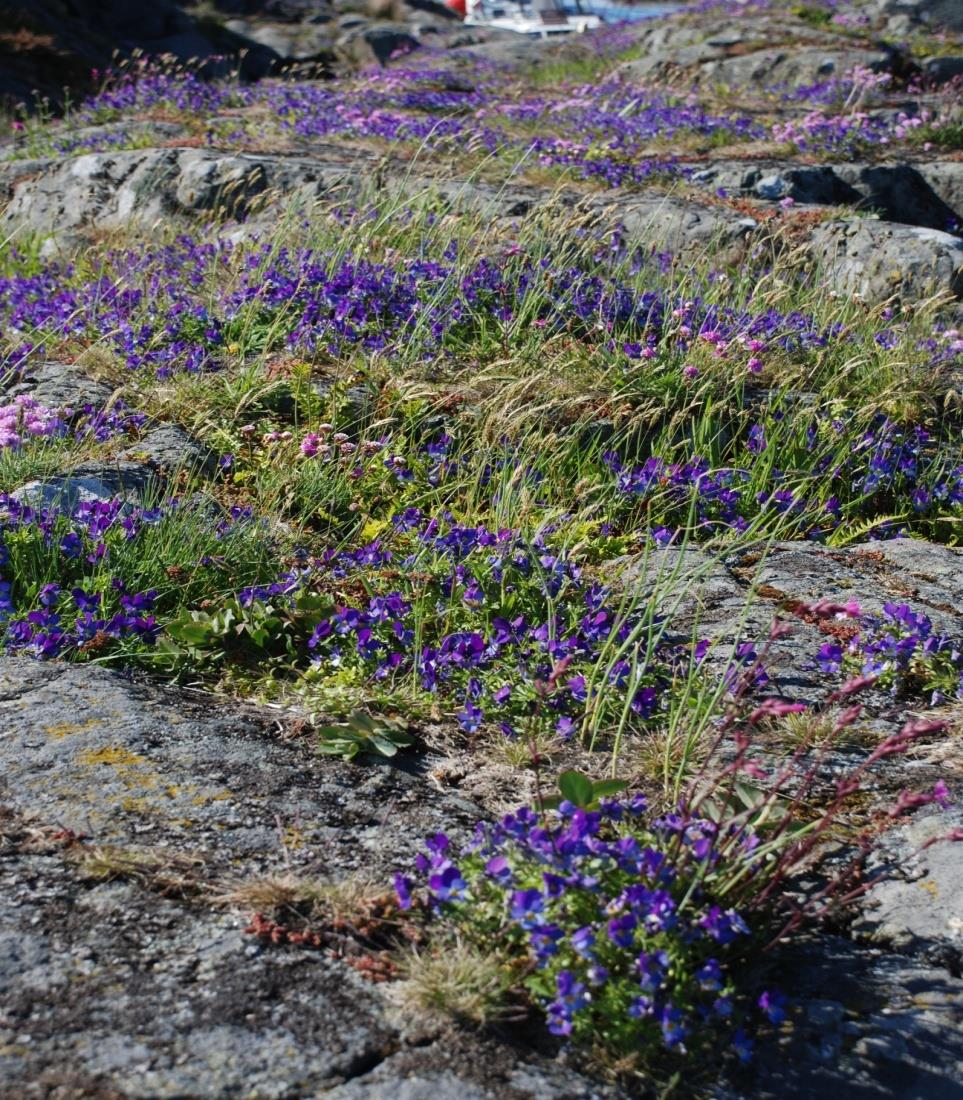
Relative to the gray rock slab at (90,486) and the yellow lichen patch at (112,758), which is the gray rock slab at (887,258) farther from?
the yellow lichen patch at (112,758)

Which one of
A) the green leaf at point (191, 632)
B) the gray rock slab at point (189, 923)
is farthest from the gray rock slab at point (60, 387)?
the gray rock slab at point (189, 923)

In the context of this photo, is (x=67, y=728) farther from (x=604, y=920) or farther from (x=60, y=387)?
(x=60, y=387)

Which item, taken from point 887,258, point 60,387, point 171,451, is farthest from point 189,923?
point 887,258

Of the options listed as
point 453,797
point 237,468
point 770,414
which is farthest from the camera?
point 770,414

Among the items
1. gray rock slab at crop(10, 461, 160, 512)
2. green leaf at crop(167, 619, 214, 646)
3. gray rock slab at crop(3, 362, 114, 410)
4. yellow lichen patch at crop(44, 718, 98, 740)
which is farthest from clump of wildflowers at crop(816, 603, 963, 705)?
gray rock slab at crop(3, 362, 114, 410)

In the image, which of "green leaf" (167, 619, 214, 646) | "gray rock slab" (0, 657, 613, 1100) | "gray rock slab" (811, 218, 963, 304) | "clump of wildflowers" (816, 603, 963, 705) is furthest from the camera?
"gray rock slab" (811, 218, 963, 304)

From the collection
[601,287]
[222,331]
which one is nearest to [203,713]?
[222,331]

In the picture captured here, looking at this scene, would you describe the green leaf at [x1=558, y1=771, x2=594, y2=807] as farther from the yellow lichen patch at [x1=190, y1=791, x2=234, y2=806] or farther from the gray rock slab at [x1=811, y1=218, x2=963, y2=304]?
the gray rock slab at [x1=811, y1=218, x2=963, y2=304]

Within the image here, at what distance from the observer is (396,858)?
2359 mm

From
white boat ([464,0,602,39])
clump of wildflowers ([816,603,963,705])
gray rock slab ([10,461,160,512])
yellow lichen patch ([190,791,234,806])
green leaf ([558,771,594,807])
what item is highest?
white boat ([464,0,602,39])

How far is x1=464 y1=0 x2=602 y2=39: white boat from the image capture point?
3278 cm

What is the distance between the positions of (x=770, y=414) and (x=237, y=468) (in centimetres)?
243

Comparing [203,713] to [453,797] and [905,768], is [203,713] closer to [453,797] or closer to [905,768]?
[453,797]

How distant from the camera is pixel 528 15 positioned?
35469 mm
